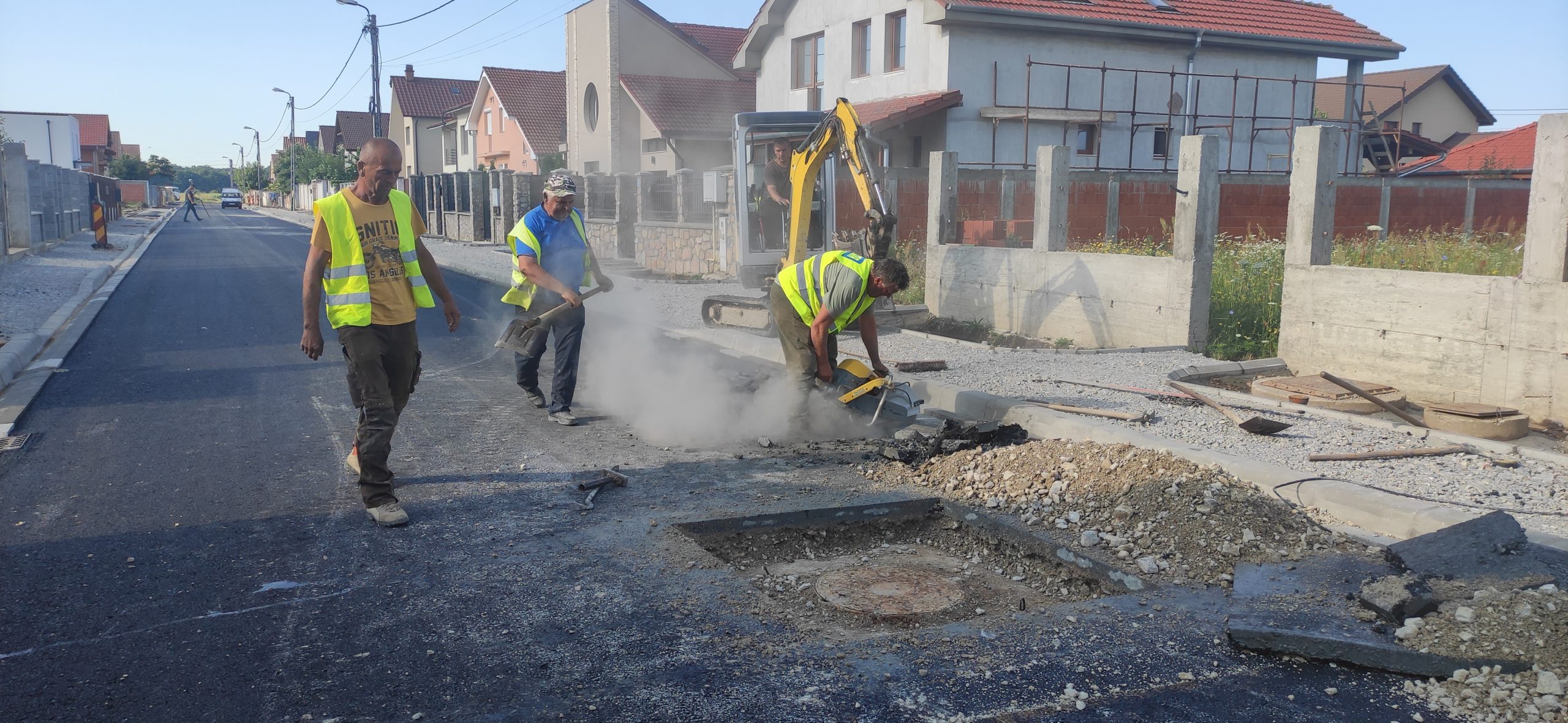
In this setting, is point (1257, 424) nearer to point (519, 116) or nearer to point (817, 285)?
point (817, 285)

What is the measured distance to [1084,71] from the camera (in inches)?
916

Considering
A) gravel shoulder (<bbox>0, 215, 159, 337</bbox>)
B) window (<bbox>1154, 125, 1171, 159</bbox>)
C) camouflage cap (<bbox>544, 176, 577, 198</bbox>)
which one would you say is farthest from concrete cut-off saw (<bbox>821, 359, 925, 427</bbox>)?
window (<bbox>1154, 125, 1171, 159</bbox>)

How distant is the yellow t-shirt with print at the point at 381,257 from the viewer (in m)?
5.25

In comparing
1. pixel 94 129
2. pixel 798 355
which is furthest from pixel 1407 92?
pixel 94 129

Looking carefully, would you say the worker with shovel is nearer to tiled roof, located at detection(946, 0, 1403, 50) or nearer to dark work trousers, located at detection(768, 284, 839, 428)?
dark work trousers, located at detection(768, 284, 839, 428)

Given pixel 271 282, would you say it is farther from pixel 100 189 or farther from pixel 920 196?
pixel 100 189

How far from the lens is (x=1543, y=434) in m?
7.16

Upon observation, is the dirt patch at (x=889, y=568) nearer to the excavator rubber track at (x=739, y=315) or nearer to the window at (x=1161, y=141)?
the excavator rubber track at (x=739, y=315)

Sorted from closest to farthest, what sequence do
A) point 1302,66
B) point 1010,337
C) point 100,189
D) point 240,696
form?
point 240,696 < point 1010,337 < point 1302,66 < point 100,189

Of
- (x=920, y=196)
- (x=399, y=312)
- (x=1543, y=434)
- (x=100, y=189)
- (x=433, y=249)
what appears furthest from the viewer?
(x=100, y=189)

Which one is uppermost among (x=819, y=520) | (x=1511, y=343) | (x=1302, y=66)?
(x=1302, y=66)

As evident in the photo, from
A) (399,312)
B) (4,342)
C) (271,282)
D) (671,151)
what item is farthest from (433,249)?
(399,312)

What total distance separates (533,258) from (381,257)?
7.31 feet

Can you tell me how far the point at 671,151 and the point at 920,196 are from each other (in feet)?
54.2
